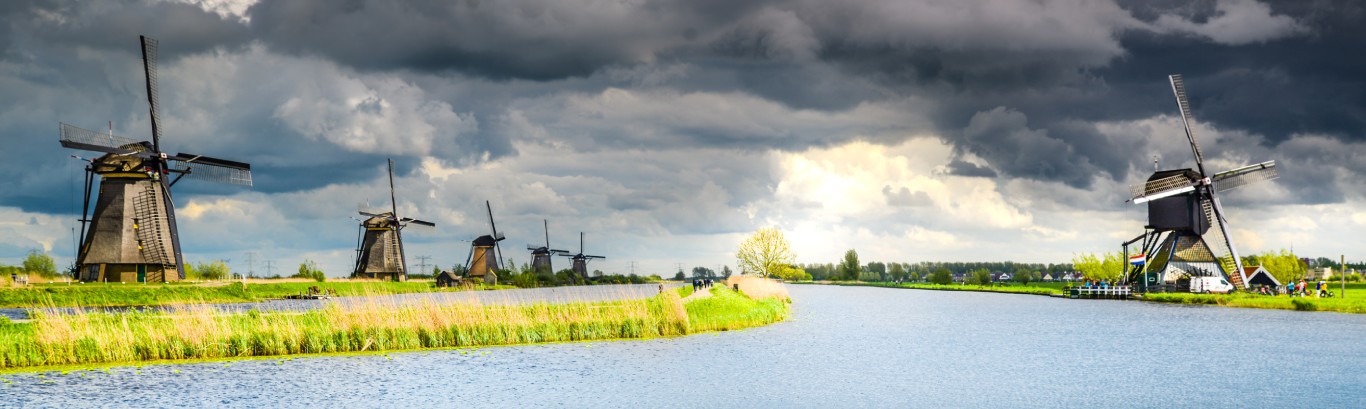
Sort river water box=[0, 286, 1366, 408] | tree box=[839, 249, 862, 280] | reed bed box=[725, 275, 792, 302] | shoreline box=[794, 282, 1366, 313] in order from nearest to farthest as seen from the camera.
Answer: river water box=[0, 286, 1366, 408], shoreline box=[794, 282, 1366, 313], reed bed box=[725, 275, 792, 302], tree box=[839, 249, 862, 280]

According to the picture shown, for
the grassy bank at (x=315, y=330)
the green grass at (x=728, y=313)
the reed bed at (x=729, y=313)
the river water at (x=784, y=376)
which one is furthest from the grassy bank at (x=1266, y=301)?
the grassy bank at (x=315, y=330)

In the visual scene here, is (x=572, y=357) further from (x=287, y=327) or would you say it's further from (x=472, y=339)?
(x=287, y=327)

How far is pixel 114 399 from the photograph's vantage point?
16984mm

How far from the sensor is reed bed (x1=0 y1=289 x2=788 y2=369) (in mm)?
21531

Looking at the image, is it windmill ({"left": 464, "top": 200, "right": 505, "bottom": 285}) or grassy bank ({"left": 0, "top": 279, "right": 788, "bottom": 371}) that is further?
windmill ({"left": 464, "top": 200, "right": 505, "bottom": 285})

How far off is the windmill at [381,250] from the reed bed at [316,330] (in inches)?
2588

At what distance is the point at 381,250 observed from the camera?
306 feet

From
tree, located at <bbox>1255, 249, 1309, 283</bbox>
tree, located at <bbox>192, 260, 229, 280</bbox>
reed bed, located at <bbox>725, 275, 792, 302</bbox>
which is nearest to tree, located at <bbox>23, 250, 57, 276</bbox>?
tree, located at <bbox>192, 260, 229, 280</bbox>

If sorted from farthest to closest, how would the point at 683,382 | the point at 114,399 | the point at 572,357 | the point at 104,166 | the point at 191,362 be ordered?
the point at 104,166, the point at 572,357, the point at 191,362, the point at 683,382, the point at 114,399

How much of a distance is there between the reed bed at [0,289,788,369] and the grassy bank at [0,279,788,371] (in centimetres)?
2

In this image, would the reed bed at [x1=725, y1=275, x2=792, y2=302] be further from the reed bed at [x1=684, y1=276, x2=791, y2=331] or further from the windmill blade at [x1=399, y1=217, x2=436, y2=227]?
the windmill blade at [x1=399, y1=217, x2=436, y2=227]

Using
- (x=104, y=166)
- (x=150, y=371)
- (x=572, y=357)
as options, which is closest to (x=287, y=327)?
(x=150, y=371)

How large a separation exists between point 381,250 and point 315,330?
7185 cm

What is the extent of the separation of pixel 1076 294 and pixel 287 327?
60894mm
